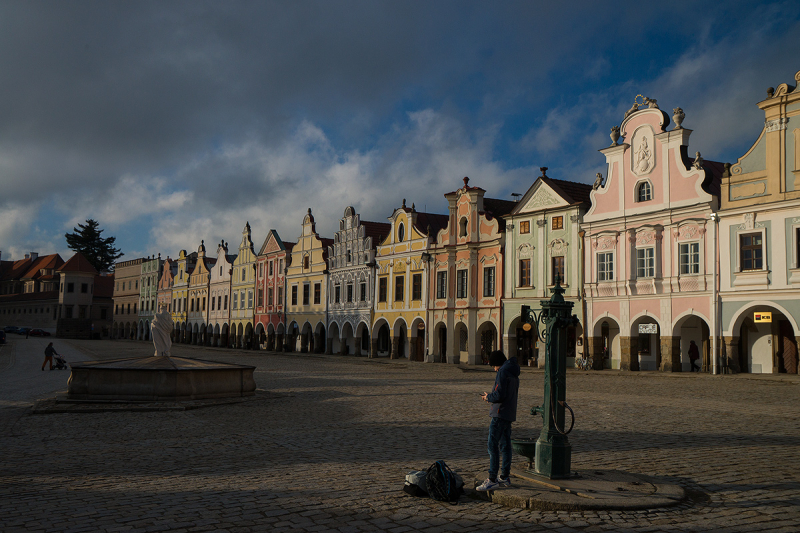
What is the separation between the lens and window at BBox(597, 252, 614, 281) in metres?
33.7

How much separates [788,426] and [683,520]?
807 cm

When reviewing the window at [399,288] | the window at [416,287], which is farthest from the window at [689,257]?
the window at [399,288]

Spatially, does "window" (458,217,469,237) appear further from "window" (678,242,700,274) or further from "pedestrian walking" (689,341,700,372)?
"pedestrian walking" (689,341,700,372)

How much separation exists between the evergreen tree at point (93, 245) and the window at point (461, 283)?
3588 inches

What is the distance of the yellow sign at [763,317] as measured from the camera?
2724cm

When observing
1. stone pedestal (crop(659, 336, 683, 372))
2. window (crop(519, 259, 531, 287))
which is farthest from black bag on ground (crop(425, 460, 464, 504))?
window (crop(519, 259, 531, 287))

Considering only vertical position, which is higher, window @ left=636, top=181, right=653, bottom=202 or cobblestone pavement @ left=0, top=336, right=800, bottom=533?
window @ left=636, top=181, right=653, bottom=202

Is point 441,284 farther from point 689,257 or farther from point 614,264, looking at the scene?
point 689,257

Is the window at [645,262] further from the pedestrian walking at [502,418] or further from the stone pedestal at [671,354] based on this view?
→ the pedestrian walking at [502,418]

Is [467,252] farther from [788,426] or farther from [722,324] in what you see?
[788,426]

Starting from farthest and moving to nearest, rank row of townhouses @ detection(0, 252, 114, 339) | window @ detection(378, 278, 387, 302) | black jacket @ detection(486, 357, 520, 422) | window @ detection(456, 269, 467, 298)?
row of townhouses @ detection(0, 252, 114, 339) < window @ detection(378, 278, 387, 302) < window @ detection(456, 269, 467, 298) < black jacket @ detection(486, 357, 520, 422)

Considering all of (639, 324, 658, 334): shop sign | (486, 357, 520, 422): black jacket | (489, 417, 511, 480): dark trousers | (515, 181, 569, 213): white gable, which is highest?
(515, 181, 569, 213): white gable

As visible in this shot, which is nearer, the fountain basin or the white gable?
the fountain basin

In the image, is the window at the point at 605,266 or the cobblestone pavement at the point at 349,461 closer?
the cobblestone pavement at the point at 349,461
